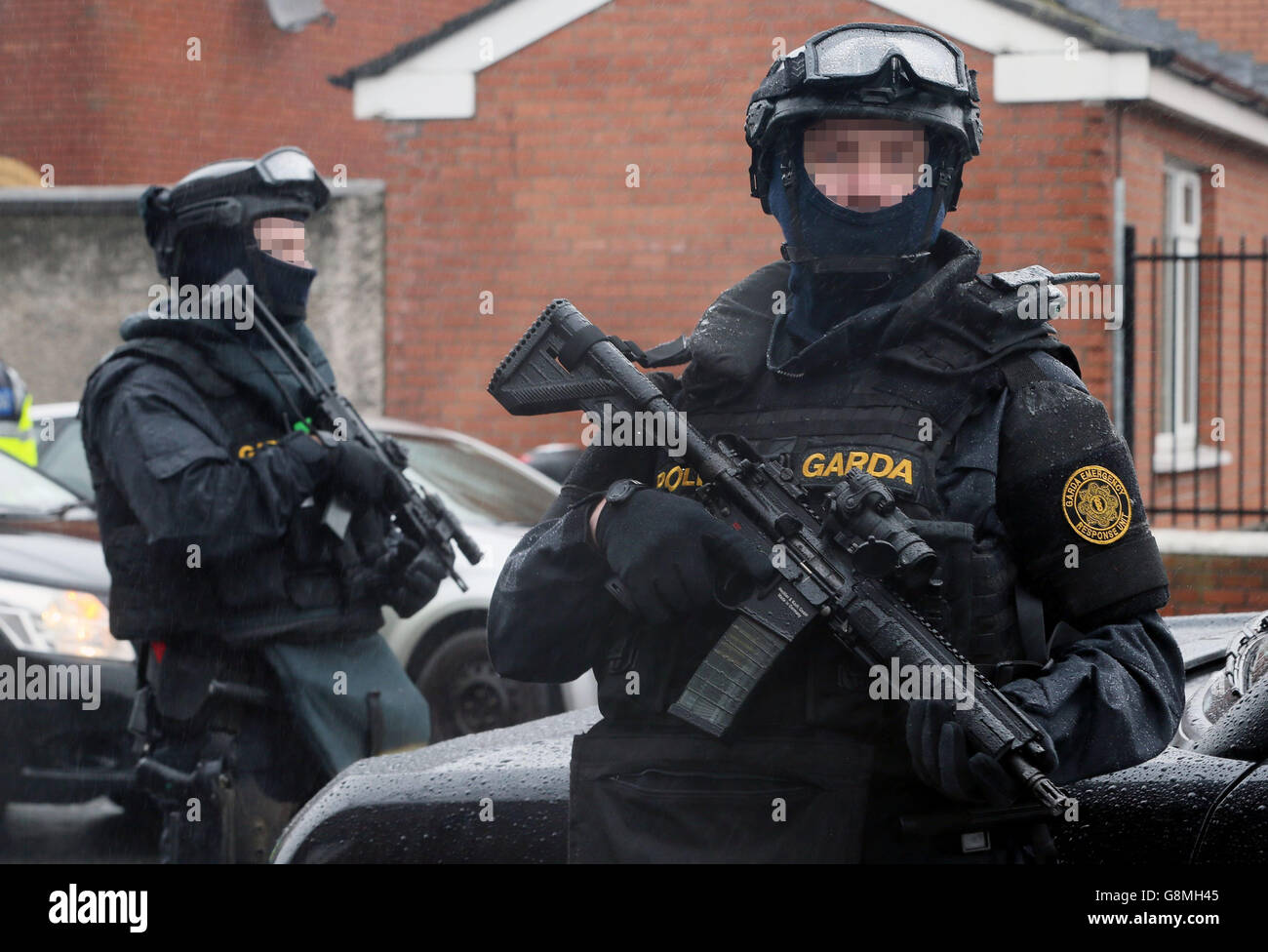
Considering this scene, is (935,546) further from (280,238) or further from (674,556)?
(280,238)

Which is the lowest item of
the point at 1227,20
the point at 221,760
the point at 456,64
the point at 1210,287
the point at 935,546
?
the point at 221,760

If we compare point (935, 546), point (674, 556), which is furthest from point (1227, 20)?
point (674, 556)

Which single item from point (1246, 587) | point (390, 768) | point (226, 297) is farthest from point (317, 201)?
point (1246, 587)

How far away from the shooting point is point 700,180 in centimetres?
989

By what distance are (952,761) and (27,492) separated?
5.37 metres

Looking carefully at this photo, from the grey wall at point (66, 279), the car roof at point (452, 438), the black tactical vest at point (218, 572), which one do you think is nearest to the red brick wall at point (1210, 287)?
the car roof at point (452, 438)

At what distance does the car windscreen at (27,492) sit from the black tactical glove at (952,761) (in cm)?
514

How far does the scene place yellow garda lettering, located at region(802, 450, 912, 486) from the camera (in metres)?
2.10

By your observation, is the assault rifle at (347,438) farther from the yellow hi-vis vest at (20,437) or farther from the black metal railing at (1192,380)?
the black metal railing at (1192,380)

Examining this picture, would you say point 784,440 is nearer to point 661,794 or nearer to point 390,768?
point 661,794

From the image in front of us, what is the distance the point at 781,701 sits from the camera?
2.14m

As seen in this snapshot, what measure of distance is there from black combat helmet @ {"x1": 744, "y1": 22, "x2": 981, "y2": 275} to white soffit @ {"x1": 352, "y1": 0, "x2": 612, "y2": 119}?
8039mm

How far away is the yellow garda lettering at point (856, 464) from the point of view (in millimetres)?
2100
